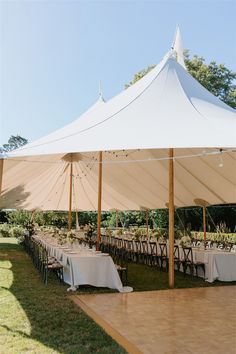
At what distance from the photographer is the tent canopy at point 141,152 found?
472cm

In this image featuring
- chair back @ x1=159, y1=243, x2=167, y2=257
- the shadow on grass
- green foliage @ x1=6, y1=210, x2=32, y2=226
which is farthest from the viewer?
green foliage @ x1=6, y1=210, x2=32, y2=226

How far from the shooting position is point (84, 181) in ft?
43.0

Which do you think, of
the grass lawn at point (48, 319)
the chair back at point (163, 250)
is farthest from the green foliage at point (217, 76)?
the grass lawn at point (48, 319)

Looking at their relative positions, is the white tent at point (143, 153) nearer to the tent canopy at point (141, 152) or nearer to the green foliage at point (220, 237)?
the tent canopy at point (141, 152)

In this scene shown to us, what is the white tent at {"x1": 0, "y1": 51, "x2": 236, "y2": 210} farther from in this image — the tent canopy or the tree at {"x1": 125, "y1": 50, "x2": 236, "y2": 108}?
the tree at {"x1": 125, "y1": 50, "x2": 236, "y2": 108}

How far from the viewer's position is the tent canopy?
4.72 metres

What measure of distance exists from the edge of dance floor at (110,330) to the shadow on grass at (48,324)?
8cm

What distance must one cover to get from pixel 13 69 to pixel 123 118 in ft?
27.9

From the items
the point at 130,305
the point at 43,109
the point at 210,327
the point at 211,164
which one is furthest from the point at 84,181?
the point at 43,109

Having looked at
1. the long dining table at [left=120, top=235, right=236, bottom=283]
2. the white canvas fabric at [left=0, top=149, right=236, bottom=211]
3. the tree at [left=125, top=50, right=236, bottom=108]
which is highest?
the tree at [left=125, top=50, right=236, bottom=108]

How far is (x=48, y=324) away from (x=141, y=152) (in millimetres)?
5770

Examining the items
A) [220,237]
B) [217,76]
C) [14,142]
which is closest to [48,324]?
[220,237]

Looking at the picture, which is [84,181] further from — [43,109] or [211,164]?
[43,109]

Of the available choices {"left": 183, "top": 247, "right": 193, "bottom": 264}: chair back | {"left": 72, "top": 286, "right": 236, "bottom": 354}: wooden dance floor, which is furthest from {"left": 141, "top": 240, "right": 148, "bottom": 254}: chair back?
{"left": 72, "top": 286, "right": 236, "bottom": 354}: wooden dance floor
